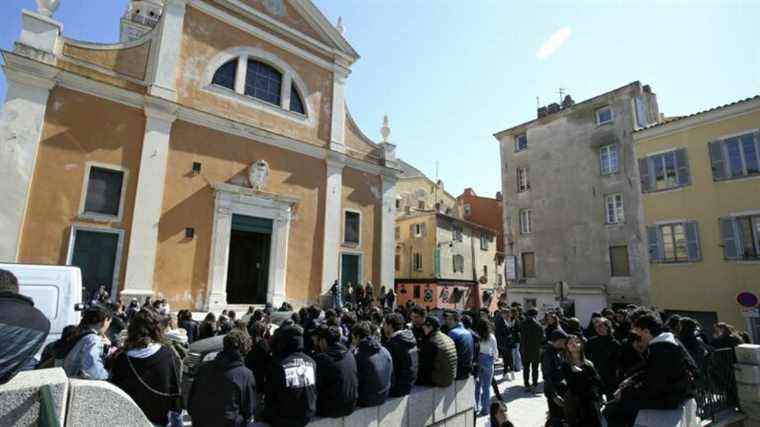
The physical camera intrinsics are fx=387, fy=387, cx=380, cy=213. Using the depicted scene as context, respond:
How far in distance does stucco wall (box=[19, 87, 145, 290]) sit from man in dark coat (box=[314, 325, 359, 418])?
10867mm

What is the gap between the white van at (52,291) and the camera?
19.3 ft

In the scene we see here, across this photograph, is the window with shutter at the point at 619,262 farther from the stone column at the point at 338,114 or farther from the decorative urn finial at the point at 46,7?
the decorative urn finial at the point at 46,7

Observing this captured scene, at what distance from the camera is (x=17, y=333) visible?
2.14m

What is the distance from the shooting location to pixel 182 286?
43.5ft

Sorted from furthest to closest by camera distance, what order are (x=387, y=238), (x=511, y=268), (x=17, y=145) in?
(x=511, y=268) → (x=387, y=238) → (x=17, y=145)

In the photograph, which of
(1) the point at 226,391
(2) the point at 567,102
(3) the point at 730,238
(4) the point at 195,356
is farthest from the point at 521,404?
(2) the point at 567,102

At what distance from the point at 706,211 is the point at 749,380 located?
512 inches

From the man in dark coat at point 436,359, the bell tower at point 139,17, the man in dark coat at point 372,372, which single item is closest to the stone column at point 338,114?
the man in dark coat at point 436,359

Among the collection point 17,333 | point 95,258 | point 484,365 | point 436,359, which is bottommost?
point 484,365

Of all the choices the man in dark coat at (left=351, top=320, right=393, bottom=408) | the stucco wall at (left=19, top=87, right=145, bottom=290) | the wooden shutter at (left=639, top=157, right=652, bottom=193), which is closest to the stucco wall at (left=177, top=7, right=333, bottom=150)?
the stucco wall at (left=19, top=87, right=145, bottom=290)

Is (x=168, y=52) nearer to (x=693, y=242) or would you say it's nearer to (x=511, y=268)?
(x=511, y=268)

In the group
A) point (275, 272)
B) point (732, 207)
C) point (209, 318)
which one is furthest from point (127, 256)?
point (732, 207)

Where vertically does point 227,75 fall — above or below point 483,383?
above

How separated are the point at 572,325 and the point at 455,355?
84.4 inches
